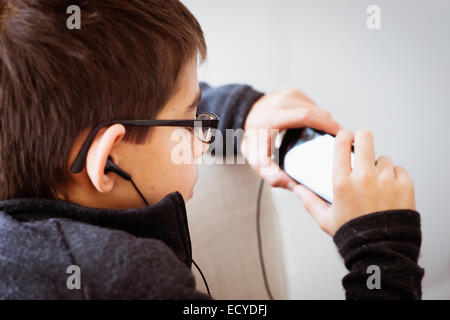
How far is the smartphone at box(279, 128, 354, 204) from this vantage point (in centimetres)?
62

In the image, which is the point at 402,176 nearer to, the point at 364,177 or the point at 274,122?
the point at 364,177

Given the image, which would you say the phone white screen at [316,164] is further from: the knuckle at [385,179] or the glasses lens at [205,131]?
the glasses lens at [205,131]

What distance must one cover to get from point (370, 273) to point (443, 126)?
59cm

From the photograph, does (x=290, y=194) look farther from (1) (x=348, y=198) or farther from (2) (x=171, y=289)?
(2) (x=171, y=289)

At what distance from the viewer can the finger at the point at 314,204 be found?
62cm

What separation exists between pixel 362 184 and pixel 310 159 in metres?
0.11

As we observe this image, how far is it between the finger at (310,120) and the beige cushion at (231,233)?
0.56 ft

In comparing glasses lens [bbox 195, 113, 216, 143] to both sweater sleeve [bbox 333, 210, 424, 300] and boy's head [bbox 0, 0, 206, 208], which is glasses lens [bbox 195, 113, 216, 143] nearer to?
boy's head [bbox 0, 0, 206, 208]

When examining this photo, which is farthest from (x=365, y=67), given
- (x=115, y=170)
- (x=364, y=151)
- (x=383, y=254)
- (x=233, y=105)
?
(x=115, y=170)

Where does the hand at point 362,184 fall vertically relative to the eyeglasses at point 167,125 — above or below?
below

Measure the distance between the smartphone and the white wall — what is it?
37 cm

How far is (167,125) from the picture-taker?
20.7 inches

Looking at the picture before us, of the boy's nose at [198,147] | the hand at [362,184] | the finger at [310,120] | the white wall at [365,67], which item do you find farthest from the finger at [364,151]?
the white wall at [365,67]

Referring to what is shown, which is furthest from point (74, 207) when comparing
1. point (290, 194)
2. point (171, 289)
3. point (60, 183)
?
point (290, 194)
